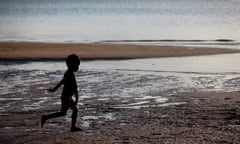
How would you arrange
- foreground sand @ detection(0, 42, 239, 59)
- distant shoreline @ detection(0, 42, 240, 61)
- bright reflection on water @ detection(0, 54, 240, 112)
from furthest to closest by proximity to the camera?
foreground sand @ detection(0, 42, 239, 59) → distant shoreline @ detection(0, 42, 240, 61) → bright reflection on water @ detection(0, 54, 240, 112)

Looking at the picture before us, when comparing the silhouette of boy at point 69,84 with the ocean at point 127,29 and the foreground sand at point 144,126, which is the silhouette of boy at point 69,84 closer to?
the foreground sand at point 144,126

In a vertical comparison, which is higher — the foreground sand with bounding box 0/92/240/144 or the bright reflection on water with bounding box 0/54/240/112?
the bright reflection on water with bounding box 0/54/240/112

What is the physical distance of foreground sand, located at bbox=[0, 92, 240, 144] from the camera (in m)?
9.62

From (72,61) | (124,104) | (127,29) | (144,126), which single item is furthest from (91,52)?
(127,29)

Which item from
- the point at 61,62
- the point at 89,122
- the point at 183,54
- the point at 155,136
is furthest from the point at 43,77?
the point at 183,54

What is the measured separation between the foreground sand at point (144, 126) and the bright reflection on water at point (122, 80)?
32.6 inches

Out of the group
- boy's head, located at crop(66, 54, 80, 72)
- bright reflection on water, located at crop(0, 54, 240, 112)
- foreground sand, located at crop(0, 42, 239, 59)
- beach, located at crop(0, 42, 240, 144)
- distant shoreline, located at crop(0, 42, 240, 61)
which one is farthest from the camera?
foreground sand, located at crop(0, 42, 239, 59)

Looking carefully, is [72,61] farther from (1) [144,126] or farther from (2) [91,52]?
(2) [91,52]

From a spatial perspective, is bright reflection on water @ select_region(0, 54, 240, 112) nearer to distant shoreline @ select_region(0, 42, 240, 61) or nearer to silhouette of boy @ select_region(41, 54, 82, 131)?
distant shoreline @ select_region(0, 42, 240, 61)

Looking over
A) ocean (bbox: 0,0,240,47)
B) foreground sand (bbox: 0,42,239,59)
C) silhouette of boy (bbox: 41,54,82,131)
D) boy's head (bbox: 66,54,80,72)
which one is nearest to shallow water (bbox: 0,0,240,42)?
ocean (bbox: 0,0,240,47)

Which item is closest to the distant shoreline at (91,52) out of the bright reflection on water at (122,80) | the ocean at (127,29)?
the bright reflection on water at (122,80)

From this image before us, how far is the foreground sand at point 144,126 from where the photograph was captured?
962 centimetres

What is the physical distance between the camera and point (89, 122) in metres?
11.1

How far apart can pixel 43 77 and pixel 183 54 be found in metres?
10.5
